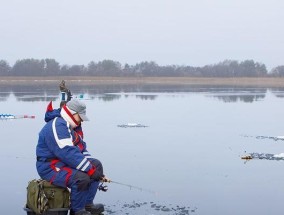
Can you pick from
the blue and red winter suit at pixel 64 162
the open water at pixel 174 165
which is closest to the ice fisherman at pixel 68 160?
the blue and red winter suit at pixel 64 162

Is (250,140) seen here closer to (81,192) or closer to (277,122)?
(277,122)

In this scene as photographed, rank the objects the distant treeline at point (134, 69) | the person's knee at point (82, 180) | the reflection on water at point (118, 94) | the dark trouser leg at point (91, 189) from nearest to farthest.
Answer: the person's knee at point (82, 180), the dark trouser leg at point (91, 189), the reflection on water at point (118, 94), the distant treeline at point (134, 69)

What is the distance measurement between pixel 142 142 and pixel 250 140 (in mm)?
2905

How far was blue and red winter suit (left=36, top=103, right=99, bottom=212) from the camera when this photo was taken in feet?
13.5

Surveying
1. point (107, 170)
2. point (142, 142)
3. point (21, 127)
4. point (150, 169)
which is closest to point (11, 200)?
point (107, 170)

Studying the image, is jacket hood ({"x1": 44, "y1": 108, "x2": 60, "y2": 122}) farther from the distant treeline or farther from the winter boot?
the distant treeline

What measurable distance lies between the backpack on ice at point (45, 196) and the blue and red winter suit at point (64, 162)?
0.20 ft

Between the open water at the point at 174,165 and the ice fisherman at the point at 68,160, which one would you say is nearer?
the ice fisherman at the point at 68,160

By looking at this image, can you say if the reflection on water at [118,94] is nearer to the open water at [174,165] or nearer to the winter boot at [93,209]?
the open water at [174,165]

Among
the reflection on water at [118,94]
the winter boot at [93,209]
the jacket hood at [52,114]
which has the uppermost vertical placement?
the jacket hood at [52,114]

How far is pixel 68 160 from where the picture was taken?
4.12 m

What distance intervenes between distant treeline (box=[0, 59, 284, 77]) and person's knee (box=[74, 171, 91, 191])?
9040 centimetres

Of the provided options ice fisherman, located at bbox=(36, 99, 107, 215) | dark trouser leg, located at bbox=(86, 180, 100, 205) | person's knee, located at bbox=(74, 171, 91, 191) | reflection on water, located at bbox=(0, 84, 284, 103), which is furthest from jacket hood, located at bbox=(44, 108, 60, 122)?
reflection on water, located at bbox=(0, 84, 284, 103)

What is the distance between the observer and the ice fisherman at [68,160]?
4.11 m
